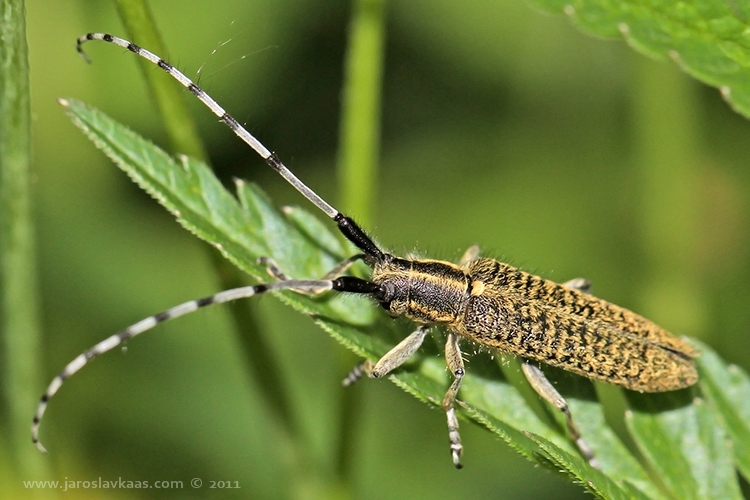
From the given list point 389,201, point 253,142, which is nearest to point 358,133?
point 253,142

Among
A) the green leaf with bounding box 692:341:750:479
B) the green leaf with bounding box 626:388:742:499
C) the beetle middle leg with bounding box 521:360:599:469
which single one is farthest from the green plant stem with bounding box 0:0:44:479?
the green leaf with bounding box 692:341:750:479

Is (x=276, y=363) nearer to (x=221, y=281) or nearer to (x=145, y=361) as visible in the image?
(x=221, y=281)

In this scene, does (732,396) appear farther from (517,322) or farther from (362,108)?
(362,108)

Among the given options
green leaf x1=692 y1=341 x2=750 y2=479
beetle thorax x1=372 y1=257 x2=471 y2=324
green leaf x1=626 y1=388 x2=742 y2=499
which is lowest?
green leaf x1=626 y1=388 x2=742 y2=499

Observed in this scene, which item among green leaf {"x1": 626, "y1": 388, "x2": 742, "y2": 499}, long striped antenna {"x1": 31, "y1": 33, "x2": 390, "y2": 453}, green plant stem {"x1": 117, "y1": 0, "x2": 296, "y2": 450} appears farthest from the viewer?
green plant stem {"x1": 117, "y1": 0, "x2": 296, "y2": 450}

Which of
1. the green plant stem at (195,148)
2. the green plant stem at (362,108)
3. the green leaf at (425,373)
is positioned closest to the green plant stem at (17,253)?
the green leaf at (425,373)

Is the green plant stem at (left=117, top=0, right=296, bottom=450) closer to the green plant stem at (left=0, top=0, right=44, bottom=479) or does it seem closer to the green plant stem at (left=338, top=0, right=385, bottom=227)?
the green plant stem at (left=0, top=0, right=44, bottom=479)
